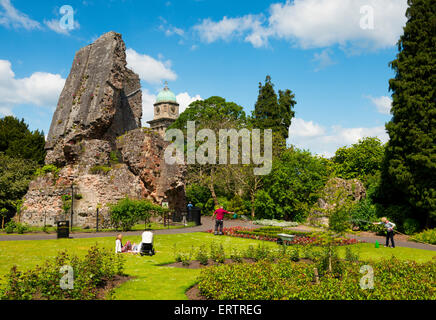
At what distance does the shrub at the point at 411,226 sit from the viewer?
22480 millimetres

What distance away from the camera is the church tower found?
329ft

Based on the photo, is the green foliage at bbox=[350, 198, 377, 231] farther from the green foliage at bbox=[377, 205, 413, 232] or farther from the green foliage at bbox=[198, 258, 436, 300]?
the green foliage at bbox=[198, 258, 436, 300]

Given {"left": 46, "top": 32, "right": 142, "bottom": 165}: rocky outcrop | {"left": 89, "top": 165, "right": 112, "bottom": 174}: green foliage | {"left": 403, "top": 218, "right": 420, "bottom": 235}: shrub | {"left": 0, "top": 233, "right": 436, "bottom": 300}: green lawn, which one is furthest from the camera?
{"left": 46, "top": 32, "right": 142, "bottom": 165}: rocky outcrop

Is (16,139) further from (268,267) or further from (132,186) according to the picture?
(268,267)

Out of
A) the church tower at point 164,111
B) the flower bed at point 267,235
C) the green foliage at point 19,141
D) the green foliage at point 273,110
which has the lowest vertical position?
the flower bed at point 267,235

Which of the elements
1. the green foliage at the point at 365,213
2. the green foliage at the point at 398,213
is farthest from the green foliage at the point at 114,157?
the green foliage at the point at 398,213

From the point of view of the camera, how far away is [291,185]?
3228cm

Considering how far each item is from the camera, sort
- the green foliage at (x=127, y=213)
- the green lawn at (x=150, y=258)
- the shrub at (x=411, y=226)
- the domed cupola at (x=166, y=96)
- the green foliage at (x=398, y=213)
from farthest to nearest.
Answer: the domed cupola at (x=166, y=96)
the green foliage at (x=398, y=213)
the shrub at (x=411, y=226)
the green foliage at (x=127, y=213)
the green lawn at (x=150, y=258)

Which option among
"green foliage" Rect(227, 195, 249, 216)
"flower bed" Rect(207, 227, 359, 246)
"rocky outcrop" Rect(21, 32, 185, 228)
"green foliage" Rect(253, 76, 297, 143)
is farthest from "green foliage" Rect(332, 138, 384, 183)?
"rocky outcrop" Rect(21, 32, 185, 228)

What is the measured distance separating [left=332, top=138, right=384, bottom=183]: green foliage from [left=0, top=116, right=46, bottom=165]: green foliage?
36071 millimetres

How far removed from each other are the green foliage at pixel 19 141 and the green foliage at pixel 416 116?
3420 centimetres

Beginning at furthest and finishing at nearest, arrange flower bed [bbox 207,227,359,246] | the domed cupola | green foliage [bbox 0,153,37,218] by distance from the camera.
Result: the domed cupola → green foliage [bbox 0,153,37,218] → flower bed [bbox 207,227,359,246]

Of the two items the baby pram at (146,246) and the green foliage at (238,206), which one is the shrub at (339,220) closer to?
the baby pram at (146,246)
